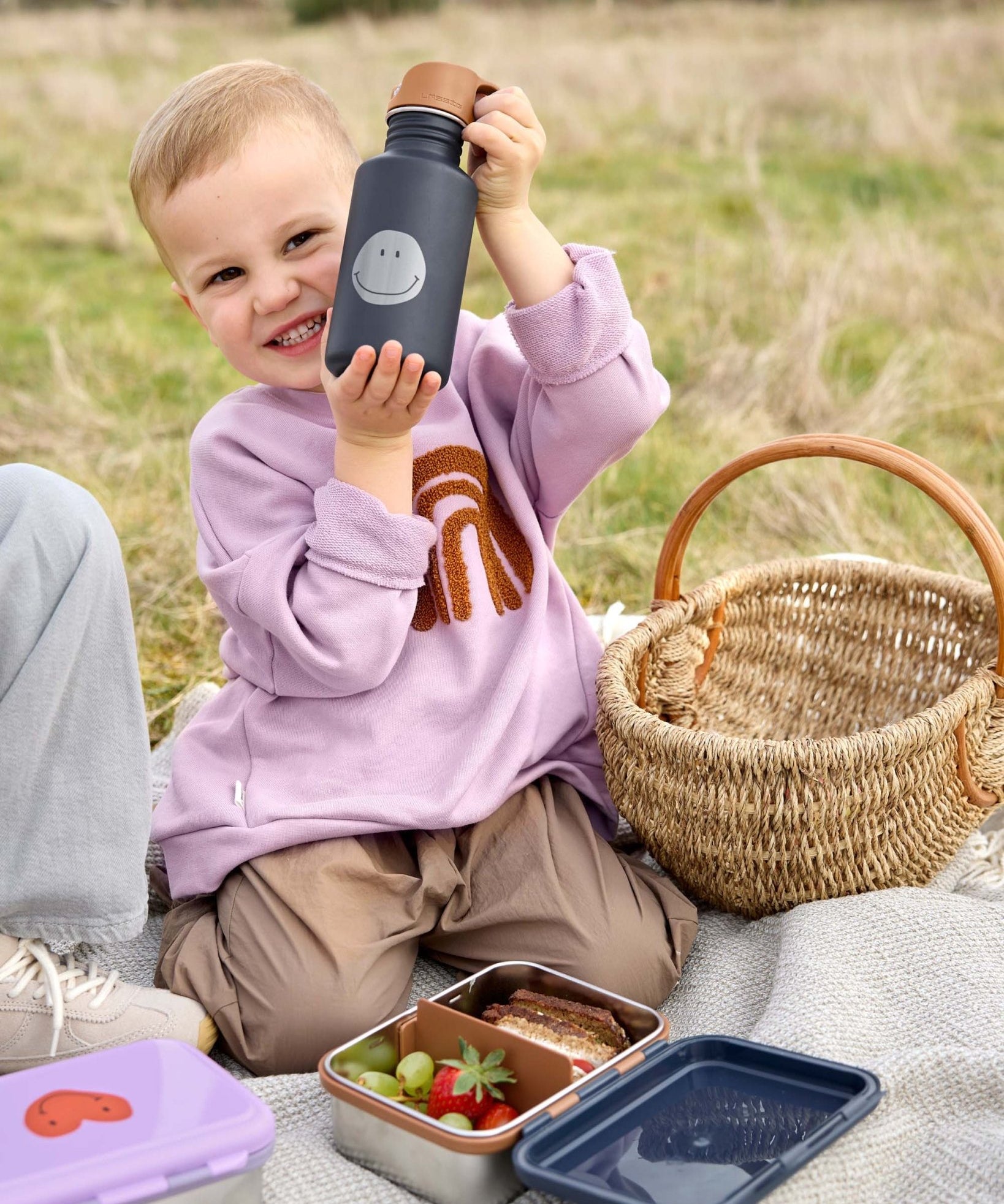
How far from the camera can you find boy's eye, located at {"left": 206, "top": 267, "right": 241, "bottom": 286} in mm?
1610

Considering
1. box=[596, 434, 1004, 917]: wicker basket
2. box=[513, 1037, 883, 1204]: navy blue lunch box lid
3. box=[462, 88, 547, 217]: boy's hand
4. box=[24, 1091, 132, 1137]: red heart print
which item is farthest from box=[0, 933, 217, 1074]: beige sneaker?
box=[462, 88, 547, 217]: boy's hand

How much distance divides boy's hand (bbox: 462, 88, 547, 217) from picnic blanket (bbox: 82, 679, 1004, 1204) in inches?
35.9

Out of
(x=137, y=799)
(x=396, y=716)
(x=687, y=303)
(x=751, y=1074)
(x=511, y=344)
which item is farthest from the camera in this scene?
(x=687, y=303)

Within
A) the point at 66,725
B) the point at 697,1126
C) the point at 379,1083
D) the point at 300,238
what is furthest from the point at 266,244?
the point at 697,1126

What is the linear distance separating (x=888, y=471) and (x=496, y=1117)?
3.26ft

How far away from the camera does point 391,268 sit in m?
1.32

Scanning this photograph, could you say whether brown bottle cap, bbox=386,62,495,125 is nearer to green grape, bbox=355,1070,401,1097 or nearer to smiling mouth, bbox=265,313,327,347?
smiling mouth, bbox=265,313,327,347

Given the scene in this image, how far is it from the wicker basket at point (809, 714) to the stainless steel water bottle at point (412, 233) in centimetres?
57

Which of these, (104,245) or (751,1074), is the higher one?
(104,245)

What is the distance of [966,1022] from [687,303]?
3464mm

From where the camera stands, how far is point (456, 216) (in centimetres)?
135

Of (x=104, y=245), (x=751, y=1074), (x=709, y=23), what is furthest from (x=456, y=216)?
(x=709, y=23)

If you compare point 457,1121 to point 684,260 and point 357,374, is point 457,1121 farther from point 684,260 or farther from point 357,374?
point 684,260

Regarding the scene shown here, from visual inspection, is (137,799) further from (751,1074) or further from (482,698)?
(751,1074)
